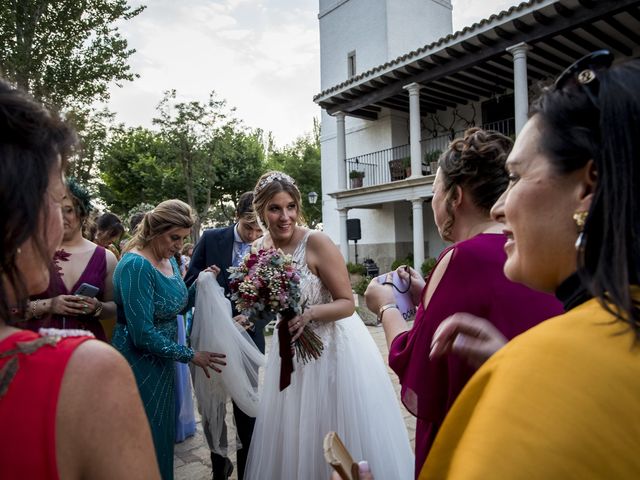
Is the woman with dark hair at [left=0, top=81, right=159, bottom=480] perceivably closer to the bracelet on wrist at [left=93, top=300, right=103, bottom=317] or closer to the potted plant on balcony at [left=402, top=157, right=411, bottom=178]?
the bracelet on wrist at [left=93, top=300, right=103, bottom=317]

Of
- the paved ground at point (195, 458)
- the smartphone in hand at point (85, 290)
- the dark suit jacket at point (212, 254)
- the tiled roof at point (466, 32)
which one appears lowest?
the paved ground at point (195, 458)

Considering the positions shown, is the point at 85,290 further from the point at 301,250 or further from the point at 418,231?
the point at 418,231

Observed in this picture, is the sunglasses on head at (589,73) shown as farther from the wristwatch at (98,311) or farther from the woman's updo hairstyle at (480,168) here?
the wristwatch at (98,311)

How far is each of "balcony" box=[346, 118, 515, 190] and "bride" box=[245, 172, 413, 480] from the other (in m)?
12.5

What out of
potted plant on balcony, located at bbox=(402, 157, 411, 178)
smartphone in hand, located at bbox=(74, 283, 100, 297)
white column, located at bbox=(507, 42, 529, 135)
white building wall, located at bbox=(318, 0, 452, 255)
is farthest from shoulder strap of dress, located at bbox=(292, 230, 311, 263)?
white building wall, located at bbox=(318, 0, 452, 255)

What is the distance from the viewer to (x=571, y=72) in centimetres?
92

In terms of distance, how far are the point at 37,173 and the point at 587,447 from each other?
1.08 m

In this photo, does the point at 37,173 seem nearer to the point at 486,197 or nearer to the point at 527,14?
the point at 486,197

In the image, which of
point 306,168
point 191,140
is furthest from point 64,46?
point 306,168

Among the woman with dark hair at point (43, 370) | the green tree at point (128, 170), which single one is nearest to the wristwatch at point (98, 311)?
the woman with dark hair at point (43, 370)

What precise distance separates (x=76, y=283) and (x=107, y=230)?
2.13 m

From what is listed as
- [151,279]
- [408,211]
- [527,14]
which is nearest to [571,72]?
[151,279]

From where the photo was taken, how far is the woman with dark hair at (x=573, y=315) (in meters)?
0.64

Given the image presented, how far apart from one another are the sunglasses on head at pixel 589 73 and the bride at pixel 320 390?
2125 mm
